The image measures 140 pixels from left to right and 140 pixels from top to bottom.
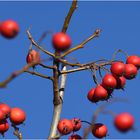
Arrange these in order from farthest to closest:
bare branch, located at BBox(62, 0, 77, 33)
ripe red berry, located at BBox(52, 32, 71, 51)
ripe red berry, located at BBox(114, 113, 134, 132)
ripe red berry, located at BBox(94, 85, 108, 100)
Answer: ripe red berry, located at BBox(94, 85, 108, 100)
bare branch, located at BBox(62, 0, 77, 33)
ripe red berry, located at BBox(114, 113, 134, 132)
ripe red berry, located at BBox(52, 32, 71, 51)

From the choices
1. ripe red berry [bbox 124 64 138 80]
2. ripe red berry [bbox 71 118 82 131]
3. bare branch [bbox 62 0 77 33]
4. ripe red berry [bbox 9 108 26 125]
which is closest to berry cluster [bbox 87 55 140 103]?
ripe red berry [bbox 124 64 138 80]

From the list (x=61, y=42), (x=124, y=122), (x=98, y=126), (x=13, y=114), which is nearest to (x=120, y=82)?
(x=98, y=126)

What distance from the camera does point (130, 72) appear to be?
11.4 ft

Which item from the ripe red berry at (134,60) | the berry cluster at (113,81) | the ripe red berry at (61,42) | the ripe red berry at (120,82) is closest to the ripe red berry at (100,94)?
the berry cluster at (113,81)

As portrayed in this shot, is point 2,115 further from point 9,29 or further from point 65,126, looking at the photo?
point 9,29

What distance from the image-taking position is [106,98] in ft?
11.2

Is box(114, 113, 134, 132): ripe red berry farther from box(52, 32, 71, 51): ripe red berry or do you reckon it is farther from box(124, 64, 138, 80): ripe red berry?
box(124, 64, 138, 80): ripe red berry

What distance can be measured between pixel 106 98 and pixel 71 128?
1.68 ft

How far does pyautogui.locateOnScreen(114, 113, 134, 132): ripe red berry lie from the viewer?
2.39 metres

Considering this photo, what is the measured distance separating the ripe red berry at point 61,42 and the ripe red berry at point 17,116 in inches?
29.1

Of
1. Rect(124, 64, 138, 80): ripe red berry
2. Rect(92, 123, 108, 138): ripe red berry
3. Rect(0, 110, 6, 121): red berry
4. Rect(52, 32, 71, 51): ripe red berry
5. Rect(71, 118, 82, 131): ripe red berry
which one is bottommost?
Rect(92, 123, 108, 138): ripe red berry

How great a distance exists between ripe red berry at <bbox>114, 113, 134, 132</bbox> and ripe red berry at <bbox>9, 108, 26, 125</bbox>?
685 mm

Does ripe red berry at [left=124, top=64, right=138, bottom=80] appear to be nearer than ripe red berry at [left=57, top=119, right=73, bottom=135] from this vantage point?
No

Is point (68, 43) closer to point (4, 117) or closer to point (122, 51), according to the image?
point (4, 117)
